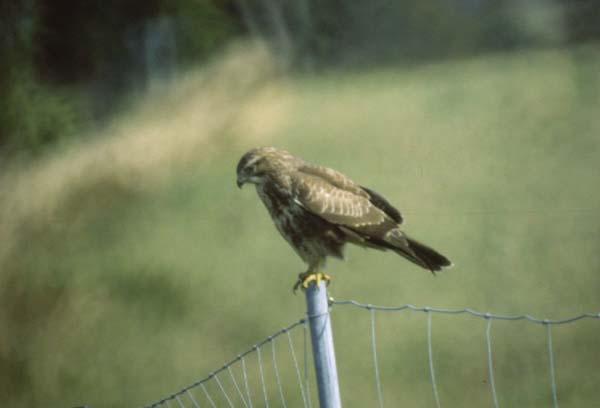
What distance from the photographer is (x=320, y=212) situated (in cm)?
241

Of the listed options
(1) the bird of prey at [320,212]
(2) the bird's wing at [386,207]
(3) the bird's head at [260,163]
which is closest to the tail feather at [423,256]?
(1) the bird of prey at [320,212]

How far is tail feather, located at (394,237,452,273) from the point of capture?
2312 millimetres

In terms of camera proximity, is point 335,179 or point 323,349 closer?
point 323,349

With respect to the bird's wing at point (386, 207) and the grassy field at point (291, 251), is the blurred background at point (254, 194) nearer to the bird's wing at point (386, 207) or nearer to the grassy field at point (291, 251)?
the grassy field at point (291, 251)

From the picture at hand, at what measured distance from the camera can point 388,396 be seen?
3010mm

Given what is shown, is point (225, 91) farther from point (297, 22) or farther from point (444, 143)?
point (444, 143)

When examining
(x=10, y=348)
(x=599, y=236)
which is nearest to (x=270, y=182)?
(x=599, y=236)

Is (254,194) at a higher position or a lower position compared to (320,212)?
higher

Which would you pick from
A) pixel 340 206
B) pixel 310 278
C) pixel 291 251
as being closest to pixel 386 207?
pixel 340 206

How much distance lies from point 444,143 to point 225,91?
91 centimetres

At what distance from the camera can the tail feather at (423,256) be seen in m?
2.31

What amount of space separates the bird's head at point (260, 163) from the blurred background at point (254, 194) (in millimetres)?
542

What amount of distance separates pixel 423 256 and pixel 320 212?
1.05 ft

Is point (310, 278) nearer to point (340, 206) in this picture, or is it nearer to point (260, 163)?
point (340, 206)
